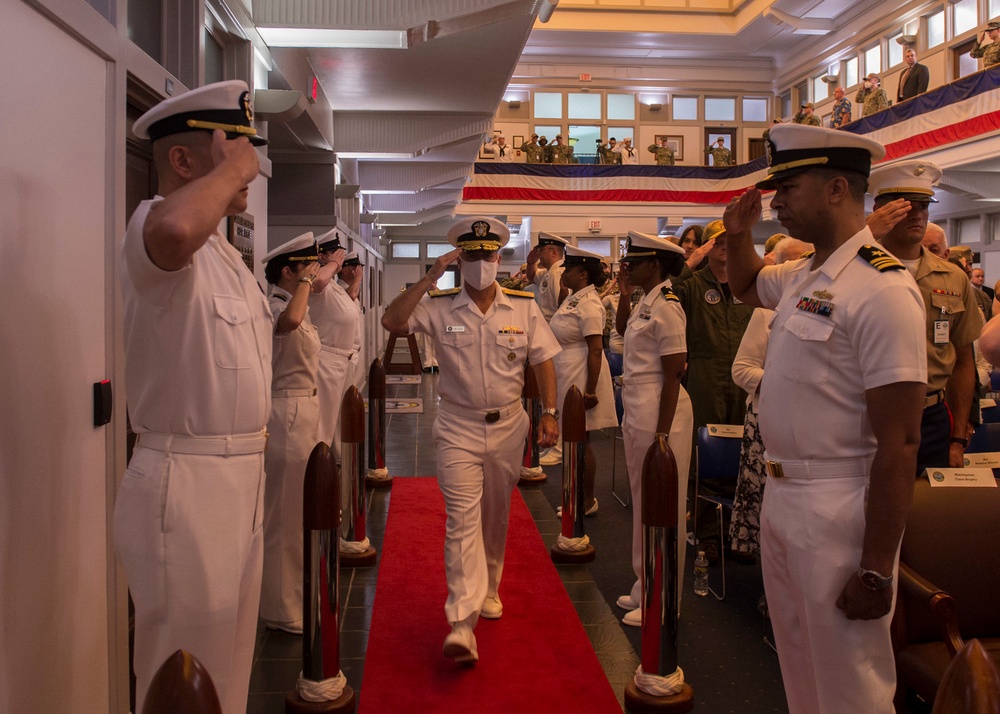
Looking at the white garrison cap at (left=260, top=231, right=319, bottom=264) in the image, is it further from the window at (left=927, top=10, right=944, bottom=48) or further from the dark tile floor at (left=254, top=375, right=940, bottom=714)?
Result: the window at (left=927, top=10, right=944, bottom=48)

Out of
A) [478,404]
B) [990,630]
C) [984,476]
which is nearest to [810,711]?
[990,630]

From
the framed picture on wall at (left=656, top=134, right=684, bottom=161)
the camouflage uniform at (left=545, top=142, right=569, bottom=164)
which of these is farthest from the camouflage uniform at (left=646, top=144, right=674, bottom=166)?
the camouflage uniform at (left=545, top=142, right=569, bottom=164)

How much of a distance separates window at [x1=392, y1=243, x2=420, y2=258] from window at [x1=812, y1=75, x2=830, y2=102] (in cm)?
1302

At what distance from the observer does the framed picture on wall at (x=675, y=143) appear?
92.7 feet

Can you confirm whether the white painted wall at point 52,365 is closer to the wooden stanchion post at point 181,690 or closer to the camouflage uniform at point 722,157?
the wooden stanchion post at point 181,690

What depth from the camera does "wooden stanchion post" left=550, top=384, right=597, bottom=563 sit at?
16.4 ft

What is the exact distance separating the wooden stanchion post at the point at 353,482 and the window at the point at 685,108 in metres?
25.7

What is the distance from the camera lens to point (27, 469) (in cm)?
210

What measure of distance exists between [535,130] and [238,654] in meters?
27.4

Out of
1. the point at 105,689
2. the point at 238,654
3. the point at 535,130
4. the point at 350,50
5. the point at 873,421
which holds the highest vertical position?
the point at 535,130

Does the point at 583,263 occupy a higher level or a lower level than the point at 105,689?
higher

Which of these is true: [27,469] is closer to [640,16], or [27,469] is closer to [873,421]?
[873,421]

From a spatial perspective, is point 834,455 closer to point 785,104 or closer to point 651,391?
point 651,391

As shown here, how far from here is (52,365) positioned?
2240mm
